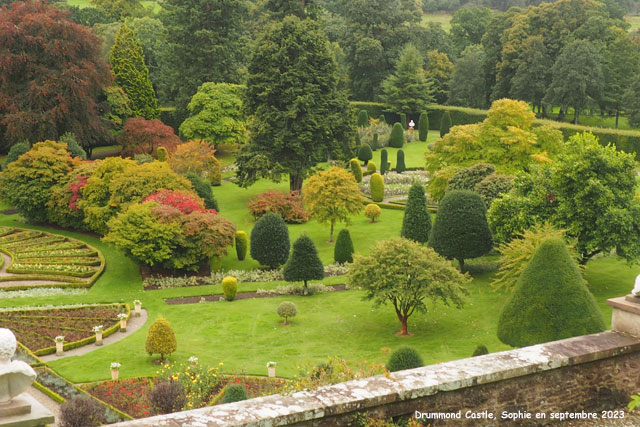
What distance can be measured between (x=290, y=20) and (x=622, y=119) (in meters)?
41.8

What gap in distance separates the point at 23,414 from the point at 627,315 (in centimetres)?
756

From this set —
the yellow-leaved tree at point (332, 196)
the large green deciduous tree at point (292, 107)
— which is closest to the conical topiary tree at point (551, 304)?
the yellow-leaved tree at point (332, 196)

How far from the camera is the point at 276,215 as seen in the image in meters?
33.9

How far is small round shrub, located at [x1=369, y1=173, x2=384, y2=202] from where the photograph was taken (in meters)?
45.5

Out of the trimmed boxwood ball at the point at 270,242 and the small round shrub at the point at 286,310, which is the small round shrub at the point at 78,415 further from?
the trimmed boxwood ball at the point at 270,242

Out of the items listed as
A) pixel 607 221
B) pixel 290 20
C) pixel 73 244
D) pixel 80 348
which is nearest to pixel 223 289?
pixel 80 348

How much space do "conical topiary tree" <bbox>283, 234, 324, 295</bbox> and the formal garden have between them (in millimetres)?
66

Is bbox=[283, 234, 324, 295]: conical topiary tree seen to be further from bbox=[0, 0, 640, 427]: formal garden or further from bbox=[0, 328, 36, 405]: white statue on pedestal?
bbox=[0, 328, 36, 405]: white statue on pedestal

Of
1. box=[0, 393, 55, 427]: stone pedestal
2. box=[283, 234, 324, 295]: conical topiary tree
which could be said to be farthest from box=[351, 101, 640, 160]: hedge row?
box=[0, 393, 55, 427]: stone pedestal

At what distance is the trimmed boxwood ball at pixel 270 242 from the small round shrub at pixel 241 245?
1.51m

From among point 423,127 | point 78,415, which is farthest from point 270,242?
point 423,127

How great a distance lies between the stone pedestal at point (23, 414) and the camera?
7.07 m

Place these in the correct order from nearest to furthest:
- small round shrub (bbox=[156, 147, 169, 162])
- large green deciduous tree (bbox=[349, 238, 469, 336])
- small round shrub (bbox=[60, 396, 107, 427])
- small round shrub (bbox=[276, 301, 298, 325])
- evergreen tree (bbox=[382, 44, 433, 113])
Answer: small round shrub (bbox=[60, 396, 107, 427]), large green deciduous tree (bbox=[349, 238, 469, 336]), small round shrub (bbox=[276, 301, 298, 325]), small round shrub (bbox=[156, 147, 169, 162]), evergreen tree (bbox=[382, 44, 433, 113])

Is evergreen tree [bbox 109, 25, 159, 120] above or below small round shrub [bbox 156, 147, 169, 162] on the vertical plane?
above
